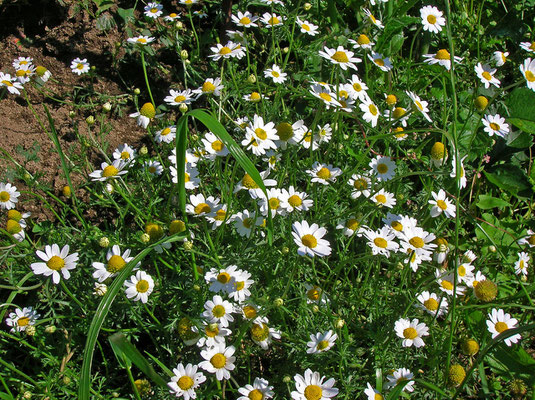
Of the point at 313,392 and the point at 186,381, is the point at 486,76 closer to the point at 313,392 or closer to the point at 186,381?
the point at 313,392

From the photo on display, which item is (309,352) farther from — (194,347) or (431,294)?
(431,294)

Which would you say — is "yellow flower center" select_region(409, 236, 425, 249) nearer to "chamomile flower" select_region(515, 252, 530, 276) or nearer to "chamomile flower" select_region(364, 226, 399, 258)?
"chamomile flower" select_region(364, 226, 399, 258)

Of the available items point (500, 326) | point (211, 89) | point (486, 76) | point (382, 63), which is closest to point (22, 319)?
Answer: point (211, 89)

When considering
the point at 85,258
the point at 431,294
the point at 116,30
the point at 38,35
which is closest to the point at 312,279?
the point at 431,294

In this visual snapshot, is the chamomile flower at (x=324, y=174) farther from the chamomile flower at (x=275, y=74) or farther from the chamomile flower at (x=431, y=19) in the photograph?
the chamomile flower at (x=431, y=19)

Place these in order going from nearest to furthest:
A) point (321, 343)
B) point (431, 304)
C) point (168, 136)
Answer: point (321, 343)
point (431, 304)
point (168, 136)

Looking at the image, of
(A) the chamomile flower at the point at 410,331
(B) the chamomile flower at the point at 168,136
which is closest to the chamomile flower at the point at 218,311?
(A) the chamomile flower at the point at 410,331

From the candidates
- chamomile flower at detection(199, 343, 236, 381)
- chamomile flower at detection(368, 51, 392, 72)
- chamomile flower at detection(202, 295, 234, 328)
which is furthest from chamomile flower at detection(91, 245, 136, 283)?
chamomile flower at detection(368, 51, 392, 72)
